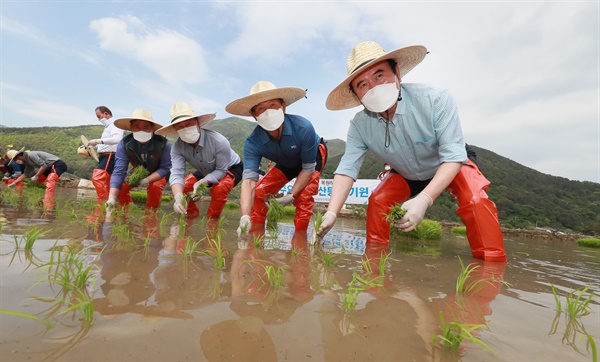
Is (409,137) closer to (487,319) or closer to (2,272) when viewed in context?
(487,319)

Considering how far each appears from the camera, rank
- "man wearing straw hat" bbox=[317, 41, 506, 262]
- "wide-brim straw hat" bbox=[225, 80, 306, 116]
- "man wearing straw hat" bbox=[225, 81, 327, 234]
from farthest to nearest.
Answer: "man wearing straw hat" bbox=[225, 81, 327, 234]
"wide-brim straw hat" bbox=[225, 80, 306, 116]
"man wearing straw hat" bbox=[317, 41, 506, 262]

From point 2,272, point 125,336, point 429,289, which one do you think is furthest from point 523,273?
point 2,272

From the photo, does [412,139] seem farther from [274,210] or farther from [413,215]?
[274,210]

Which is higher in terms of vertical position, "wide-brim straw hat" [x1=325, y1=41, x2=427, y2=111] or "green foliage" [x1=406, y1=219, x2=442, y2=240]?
"wide-brim straw hat" [x1=325, y1=41, x2=427, y2=111]

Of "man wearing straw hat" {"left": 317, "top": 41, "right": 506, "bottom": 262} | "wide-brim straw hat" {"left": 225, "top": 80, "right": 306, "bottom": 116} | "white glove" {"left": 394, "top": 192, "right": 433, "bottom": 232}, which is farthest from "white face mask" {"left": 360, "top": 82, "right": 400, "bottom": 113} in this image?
"wide-brim straw hat" {"left": 225, "top": 80, "right": 306, "bottom": 116}

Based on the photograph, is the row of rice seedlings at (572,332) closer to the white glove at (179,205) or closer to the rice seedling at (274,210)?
the rice seedling at (274,210)

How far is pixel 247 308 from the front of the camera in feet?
3.52

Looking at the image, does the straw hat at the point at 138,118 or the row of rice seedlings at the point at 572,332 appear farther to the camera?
the straw hat at the point at 138,118

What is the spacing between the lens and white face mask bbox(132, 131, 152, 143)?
507cm

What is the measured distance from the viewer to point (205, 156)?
483 centimetres

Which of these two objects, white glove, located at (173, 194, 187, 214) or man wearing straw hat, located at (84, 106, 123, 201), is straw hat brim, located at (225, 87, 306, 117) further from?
man wearing straw hat, located at (84, 106, 123, 201)

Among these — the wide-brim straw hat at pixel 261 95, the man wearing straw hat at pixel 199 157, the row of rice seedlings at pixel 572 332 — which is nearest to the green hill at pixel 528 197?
the man wearing straw hat at pixel 199 157

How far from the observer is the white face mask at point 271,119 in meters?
3.50

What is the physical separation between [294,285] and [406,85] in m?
2.28
